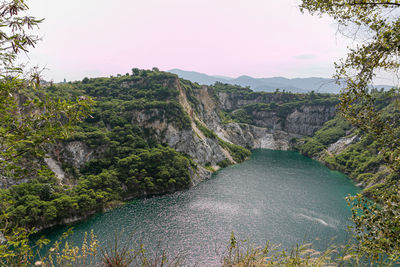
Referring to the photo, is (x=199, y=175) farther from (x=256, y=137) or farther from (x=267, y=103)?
(x=267, y=103)

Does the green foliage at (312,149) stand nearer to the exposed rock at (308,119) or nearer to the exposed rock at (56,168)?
the exposed rock at (308,119)

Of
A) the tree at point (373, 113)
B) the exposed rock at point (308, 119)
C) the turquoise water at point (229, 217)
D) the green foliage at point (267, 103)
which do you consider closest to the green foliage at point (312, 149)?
the exposed rock at point (308, 119)

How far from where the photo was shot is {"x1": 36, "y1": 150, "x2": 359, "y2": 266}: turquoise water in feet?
125

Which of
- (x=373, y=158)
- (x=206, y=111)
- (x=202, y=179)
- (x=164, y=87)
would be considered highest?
(x=164, y=87)

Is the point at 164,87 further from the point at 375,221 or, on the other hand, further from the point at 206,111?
the point at 375,221

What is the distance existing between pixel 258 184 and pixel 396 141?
68.3 meters

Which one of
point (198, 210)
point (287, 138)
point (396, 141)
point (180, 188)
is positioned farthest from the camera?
point (287, 138)

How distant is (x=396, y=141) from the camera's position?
21.0 ft

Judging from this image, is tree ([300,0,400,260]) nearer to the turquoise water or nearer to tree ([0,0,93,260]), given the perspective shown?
tree ([0,0,93,260])

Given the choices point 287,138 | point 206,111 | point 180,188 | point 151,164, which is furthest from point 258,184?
point 287,138

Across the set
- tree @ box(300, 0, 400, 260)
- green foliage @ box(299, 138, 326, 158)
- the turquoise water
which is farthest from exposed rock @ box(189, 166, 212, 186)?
green foliage @ box(299, 138, 326, 158)

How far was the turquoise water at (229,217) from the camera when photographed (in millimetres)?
37969

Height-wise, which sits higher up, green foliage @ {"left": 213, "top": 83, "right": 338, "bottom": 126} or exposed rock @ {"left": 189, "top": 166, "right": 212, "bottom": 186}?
green foliage @ {"left": 213, "top": 83, "right": 338, "bottom": 126}

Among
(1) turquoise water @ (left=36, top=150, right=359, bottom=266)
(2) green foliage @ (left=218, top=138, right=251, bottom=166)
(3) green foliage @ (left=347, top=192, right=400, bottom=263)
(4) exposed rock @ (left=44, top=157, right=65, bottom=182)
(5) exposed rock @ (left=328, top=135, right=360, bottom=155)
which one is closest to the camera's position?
(3) green foliage @ (left=347, top=192, right=400, bottom=263)
